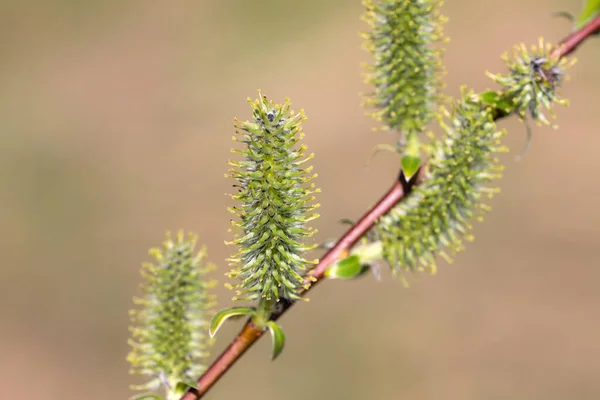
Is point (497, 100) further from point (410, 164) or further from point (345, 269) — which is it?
point (345, 269)

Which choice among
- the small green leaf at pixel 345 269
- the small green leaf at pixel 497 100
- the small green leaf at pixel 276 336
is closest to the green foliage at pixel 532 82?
the small green leaf at pixel 497 100

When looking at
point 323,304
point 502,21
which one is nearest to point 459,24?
point 502,21

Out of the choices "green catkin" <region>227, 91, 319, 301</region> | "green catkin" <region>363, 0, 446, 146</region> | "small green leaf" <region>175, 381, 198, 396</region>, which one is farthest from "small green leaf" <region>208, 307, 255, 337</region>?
"green catkin" <region>363, 0, 446, 146</region>

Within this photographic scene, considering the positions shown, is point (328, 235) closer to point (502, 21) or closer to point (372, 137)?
point (372, 137)

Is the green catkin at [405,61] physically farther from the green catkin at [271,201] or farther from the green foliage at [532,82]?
the green catkin at [271,201]

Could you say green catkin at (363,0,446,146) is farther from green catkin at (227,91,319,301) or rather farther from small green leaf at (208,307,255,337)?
small green leaf at (208,307,255,337)

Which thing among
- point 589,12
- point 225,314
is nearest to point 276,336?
point 225,314
